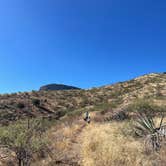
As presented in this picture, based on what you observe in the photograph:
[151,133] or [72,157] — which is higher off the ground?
[151,133]

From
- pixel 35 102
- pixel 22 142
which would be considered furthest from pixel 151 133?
pixel 35 102

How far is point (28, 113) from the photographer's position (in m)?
31.7

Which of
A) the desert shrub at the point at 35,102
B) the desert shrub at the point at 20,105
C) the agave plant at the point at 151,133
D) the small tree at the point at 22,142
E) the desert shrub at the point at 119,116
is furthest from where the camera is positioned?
the desert shrub at the point at 35,102

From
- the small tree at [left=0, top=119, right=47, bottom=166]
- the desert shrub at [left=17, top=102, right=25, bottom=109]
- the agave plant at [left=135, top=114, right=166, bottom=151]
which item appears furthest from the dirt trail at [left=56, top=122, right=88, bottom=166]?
the desert shrub at [left=17, top=102, right=25, bottom=109]

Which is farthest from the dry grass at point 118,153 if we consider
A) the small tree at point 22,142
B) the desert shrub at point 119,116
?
the desert shrub at point 119,116

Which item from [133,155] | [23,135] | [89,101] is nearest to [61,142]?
[23,135]

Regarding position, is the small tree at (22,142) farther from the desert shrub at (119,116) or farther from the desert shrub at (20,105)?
the desert shrub at (20,105)

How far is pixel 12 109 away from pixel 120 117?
678 inches

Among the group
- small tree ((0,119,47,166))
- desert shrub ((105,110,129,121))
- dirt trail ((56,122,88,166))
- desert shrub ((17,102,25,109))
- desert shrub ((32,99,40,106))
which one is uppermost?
desert shrub ((32,99,40,106))

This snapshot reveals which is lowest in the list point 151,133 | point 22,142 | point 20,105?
point 22,142

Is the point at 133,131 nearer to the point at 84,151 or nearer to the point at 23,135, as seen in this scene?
the point at 84,151

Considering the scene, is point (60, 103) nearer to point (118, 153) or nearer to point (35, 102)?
point (35, 102)

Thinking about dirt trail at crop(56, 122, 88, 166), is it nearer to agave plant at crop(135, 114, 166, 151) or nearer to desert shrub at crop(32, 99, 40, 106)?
agave plant at crop(135, 114, 166, 151)

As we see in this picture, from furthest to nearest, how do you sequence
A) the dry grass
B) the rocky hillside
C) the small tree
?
the rocky hillside, the small tree, the dry grass
